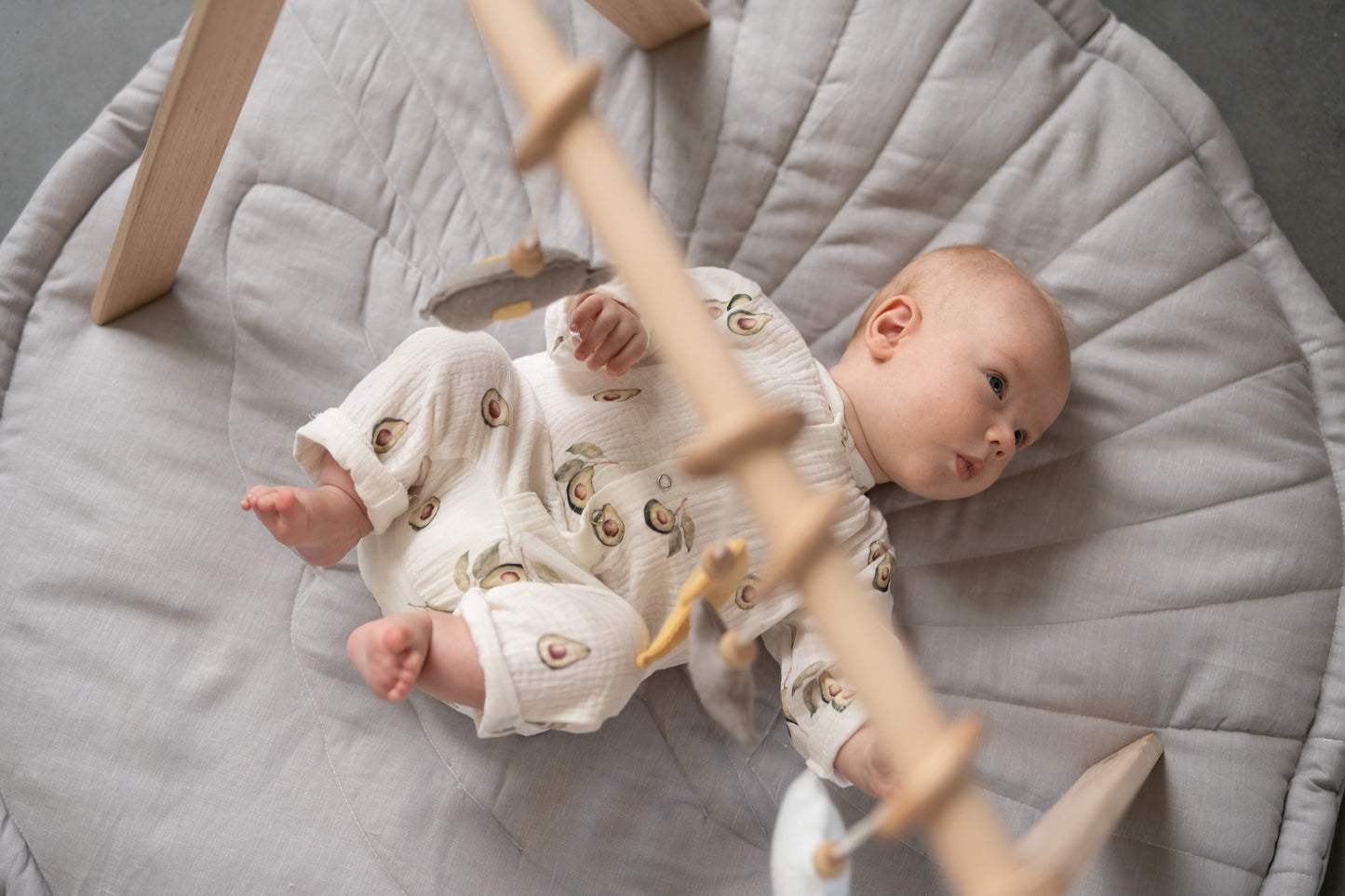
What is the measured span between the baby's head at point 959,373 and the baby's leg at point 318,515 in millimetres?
549

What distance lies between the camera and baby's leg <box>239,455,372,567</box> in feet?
2.63

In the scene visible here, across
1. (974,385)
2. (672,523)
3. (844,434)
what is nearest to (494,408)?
(672,523)

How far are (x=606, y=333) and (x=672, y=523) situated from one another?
0.68 ft

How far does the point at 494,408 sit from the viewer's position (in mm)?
931

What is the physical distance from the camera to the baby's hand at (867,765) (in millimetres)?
825

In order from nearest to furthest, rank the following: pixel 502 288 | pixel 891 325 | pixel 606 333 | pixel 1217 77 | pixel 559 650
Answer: pixel 502 288, pixel 559 650, pixel 606 333, pixel 891 325, pixel 1217 77

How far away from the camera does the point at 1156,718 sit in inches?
38.8

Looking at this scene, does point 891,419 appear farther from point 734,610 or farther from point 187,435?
point 187,435

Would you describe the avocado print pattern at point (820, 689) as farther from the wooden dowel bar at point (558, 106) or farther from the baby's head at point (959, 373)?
the wooden dowel bar at point (558, 106)

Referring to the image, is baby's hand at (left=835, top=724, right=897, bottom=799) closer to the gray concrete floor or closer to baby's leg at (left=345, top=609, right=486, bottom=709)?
baby's leg at (left=345, top=609, right=486, bottom=709)

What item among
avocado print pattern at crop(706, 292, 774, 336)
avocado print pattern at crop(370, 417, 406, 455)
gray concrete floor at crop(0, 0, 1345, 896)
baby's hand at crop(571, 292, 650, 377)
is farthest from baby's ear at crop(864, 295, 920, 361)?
gray concrete floor at crop(0, 0, 1345, 896)

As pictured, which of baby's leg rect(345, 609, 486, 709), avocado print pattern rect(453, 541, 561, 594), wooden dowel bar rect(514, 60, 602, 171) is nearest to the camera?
wooden dowel bar rect(514, 60, 602, 171)

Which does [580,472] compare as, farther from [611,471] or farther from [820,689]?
[820,689]

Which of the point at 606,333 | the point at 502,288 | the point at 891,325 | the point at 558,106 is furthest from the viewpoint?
the point at 891,325
